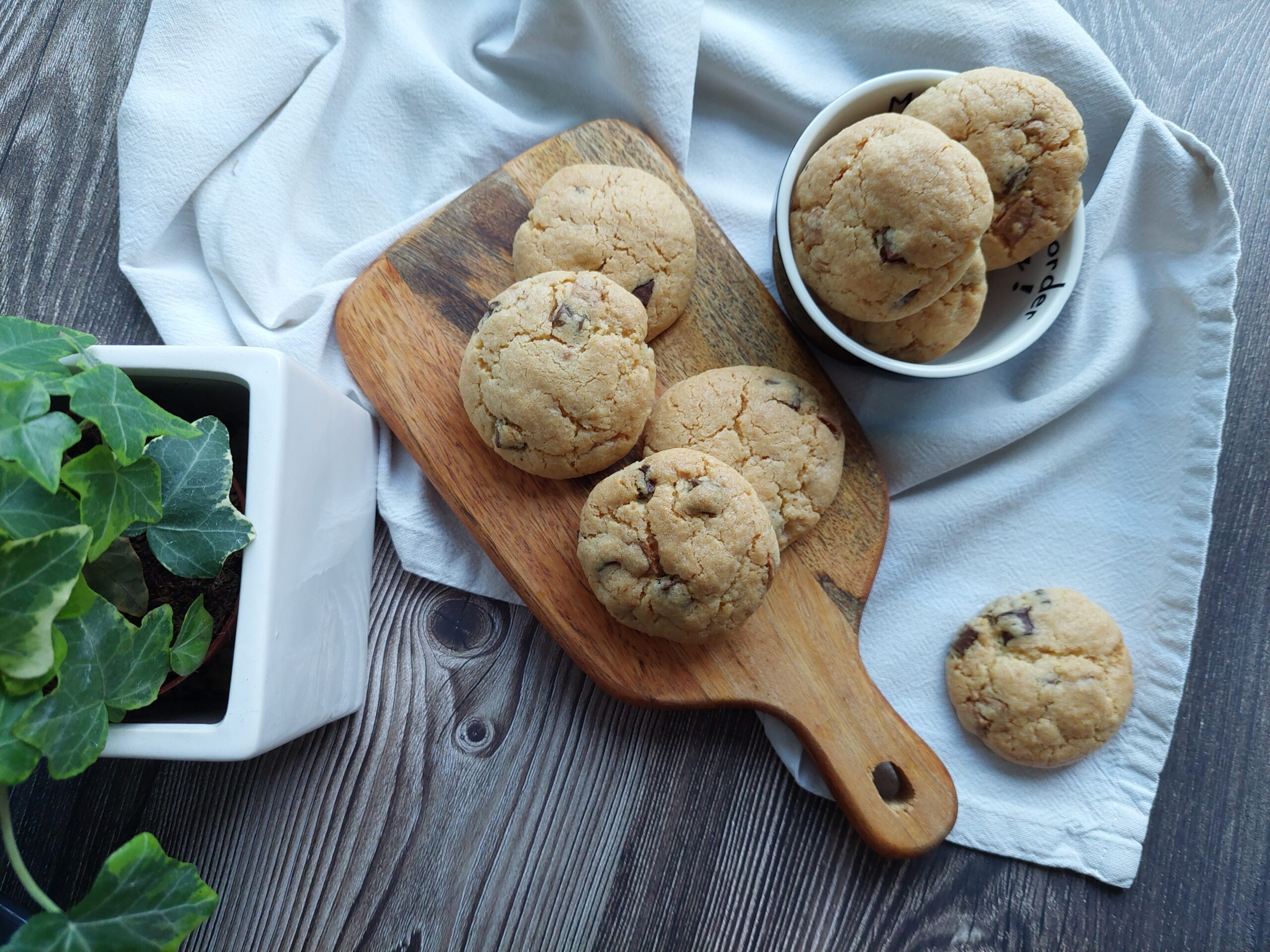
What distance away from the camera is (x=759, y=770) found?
141 centimetres

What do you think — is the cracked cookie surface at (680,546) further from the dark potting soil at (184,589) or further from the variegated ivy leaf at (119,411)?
the variegated ivy leaf at (119,411)

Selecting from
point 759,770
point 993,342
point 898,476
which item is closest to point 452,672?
point 759,770

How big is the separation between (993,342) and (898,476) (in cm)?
28

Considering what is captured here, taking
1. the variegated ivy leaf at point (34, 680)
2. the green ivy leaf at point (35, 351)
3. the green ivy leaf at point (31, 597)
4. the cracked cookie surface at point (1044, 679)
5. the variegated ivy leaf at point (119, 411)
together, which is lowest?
the cracked cookie surface at point (1044, 679)

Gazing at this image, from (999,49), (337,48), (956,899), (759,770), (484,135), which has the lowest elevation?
(956,899)

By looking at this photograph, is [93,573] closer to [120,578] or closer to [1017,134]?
[120,578]

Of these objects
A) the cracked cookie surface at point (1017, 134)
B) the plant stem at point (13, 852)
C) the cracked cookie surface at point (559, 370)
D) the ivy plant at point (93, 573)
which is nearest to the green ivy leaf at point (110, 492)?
the ivy plant at point (93, 573)

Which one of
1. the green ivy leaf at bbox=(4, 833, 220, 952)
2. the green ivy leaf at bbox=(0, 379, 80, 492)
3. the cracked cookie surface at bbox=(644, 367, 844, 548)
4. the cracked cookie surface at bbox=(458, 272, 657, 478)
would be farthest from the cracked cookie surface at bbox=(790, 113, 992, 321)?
the green ivy leaf at bbox=(4, 833, 220, 952)

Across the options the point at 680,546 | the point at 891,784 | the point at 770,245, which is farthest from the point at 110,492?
the point at 891,784

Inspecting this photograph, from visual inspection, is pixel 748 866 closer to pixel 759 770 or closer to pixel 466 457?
pixel 759 770

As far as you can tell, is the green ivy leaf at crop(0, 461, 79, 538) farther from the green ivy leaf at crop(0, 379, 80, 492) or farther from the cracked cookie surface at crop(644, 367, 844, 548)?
the cracked cookie surface at crop(644, 367, 844, 548)

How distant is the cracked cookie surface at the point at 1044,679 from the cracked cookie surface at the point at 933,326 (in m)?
0.48

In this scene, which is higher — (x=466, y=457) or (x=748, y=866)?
(x=466, y=457)

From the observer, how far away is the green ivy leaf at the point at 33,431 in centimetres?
67
